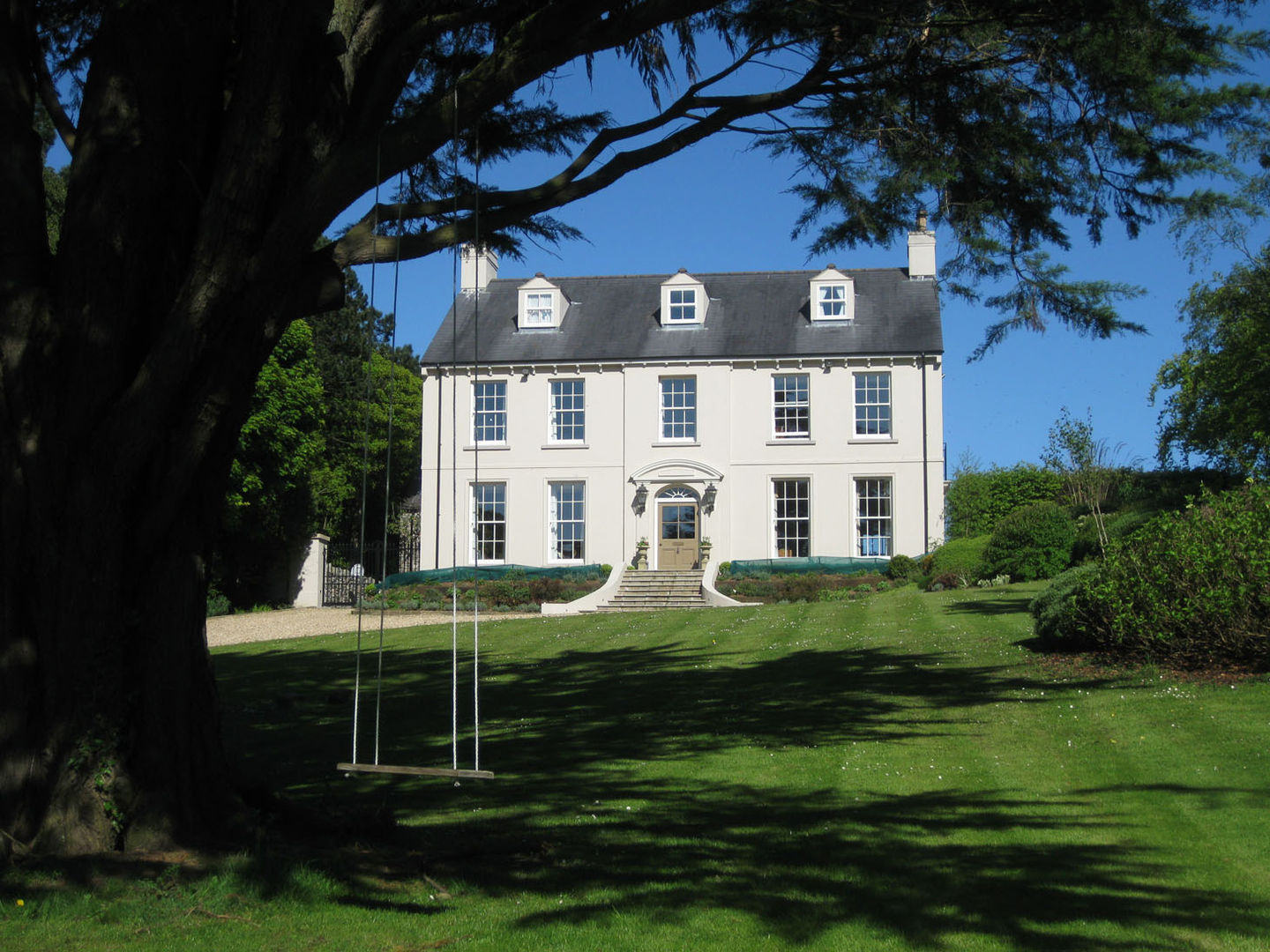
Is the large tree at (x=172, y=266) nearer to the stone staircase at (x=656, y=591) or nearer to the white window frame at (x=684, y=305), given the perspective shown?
the stone staircase at (x=656, y=591)

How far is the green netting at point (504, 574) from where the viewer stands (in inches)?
1213

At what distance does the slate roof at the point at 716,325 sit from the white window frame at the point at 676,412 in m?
0.75

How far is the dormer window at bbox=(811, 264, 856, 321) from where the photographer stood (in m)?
33.7

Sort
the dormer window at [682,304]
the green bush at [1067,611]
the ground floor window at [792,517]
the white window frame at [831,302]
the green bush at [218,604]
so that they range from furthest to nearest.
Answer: the dormer window at [682,304]
the white window frame at [831,302]
the ground floor window at [792,517]
the green bush at [218,604]
the green bush at [1067,611]

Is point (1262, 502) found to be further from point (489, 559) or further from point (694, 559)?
point (489, 559)

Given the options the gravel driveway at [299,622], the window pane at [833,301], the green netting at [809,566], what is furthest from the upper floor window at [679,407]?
the gravel driveway at [299,622]

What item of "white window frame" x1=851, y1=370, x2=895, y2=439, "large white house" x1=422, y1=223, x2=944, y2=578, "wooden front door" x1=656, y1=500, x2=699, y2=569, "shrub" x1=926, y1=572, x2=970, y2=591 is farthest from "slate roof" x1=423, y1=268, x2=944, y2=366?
"shrub" x1=926, y1=572, x2=970, y2=591

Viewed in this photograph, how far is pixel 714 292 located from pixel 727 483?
636cm

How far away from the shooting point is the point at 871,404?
3278 centimetres

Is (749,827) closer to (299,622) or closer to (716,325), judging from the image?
(299,622)

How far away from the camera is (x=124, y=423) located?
580 centimetres

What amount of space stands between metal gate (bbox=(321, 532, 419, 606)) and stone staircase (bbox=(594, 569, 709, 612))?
5.96m

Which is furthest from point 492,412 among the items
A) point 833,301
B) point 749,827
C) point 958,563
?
point 749,827

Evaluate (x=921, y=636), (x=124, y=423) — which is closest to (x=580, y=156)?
(x=124, y=423)
